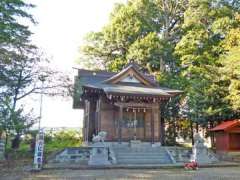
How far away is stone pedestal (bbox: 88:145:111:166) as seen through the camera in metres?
15.2

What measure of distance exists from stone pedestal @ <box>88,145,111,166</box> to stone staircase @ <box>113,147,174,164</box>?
0.83 metres

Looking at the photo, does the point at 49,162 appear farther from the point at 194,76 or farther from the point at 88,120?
the point at 194,76

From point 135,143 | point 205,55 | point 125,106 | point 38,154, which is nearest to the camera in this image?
point 38,154

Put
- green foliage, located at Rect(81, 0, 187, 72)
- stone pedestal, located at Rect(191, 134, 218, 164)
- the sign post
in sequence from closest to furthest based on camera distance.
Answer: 1. the sign post
2. stone pedestal, located at Rect(191, 134, 218, 164)
3. green foliage, located at Rect(81, 0, 187, 72)

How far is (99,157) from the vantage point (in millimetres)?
15414

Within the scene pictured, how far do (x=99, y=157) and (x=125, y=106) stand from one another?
5.28 meters

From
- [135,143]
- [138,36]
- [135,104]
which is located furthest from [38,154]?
[138,36]

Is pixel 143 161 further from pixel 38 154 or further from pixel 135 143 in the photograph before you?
pixel 38 154

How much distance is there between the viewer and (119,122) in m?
19.6

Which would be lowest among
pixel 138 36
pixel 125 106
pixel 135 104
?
pixel 125 106

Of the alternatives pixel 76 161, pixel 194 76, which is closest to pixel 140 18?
pixel 194 76

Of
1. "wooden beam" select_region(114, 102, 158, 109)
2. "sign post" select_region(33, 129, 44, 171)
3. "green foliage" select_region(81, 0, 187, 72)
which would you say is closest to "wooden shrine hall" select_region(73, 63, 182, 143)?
"wooden beam" select_region(114, 102, 158, 109)

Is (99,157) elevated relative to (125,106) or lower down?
lower down

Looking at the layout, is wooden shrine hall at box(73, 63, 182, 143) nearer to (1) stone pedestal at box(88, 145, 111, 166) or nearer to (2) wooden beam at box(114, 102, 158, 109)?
(2) wooden beam at box(114, 102, 158, 109)
